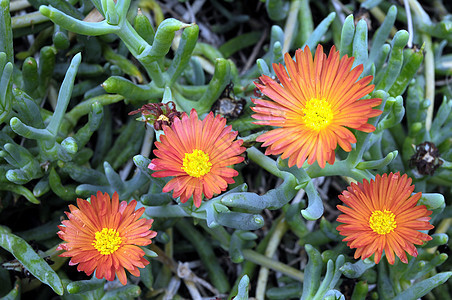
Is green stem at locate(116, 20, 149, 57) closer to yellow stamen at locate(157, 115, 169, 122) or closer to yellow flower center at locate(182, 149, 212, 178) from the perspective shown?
yellow stamen at locate(157, 115, 169, 122)

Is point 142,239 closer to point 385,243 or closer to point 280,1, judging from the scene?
point 385,243

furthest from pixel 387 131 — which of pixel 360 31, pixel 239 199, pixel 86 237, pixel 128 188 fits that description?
pixel 86 237

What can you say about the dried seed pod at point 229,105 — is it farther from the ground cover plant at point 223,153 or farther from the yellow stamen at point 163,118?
the yellow stamen at point 163,118

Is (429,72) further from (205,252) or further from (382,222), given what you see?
(205,252)

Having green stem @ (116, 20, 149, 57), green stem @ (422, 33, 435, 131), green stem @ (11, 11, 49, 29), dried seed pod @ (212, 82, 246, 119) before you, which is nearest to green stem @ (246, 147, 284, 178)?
dried seed pod @ (212, 82, 246, 119)

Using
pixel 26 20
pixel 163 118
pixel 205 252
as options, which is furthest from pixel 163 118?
pixel 26 20
